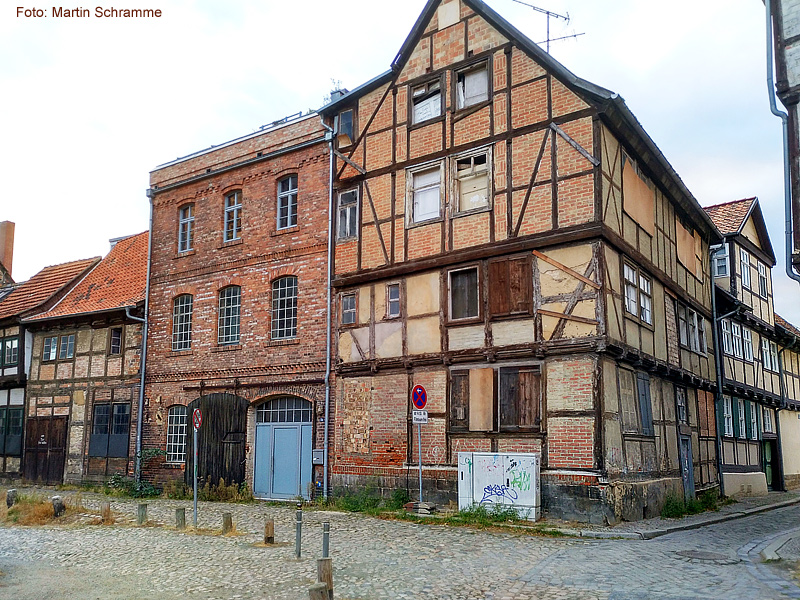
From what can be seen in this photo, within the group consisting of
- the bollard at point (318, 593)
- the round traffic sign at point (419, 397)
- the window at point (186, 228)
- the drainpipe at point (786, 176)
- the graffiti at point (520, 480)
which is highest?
the window at point (186, 228)

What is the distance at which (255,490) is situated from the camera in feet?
65.9

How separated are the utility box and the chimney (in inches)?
1058

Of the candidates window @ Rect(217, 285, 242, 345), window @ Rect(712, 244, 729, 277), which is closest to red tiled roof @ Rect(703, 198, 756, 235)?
window @ Rect(712, 244, 729, 277)

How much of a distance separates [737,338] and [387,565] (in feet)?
64.5

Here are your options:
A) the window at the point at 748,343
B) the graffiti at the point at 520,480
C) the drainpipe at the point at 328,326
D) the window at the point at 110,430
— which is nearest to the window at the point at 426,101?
the drainpipe at the point at 328,326

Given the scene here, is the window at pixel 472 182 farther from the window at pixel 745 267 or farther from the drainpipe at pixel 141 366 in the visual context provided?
the window at pixel 745 267

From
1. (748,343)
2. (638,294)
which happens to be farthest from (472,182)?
(748,343)

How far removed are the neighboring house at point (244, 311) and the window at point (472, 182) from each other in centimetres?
403

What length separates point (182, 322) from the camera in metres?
22.8

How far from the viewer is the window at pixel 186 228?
23.2m

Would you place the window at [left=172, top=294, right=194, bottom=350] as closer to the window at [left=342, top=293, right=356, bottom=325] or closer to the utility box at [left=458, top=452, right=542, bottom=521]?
the window at [left=342, top=293, right=356, bottom=325]

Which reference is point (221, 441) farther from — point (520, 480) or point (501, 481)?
point (520, 480)

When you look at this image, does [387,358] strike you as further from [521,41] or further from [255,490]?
[521,41]

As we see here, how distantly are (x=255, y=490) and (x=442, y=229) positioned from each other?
27.9 ft
